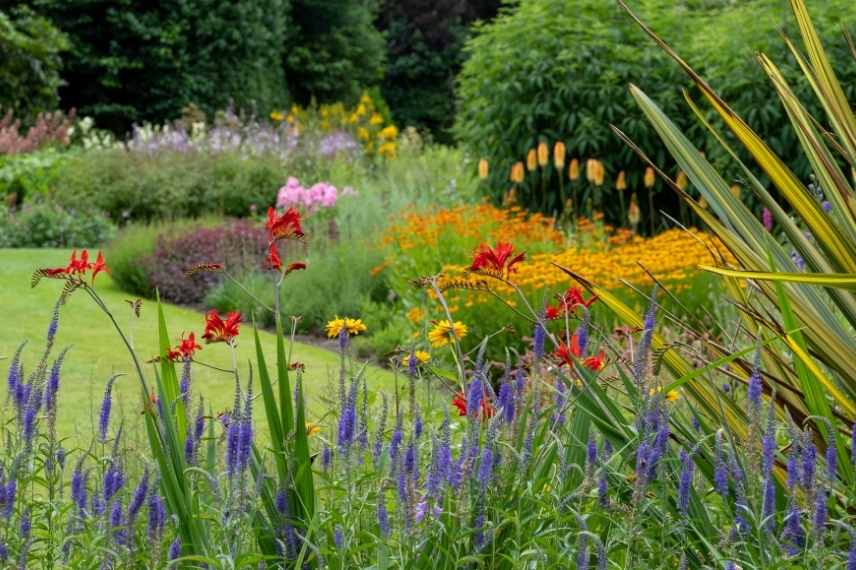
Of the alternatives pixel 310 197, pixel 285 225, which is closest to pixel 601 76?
pixel 310 197

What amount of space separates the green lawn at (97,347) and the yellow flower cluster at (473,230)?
963 mm

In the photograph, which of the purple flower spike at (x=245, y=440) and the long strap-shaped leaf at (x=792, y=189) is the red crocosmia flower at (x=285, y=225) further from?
the long strap-shaped leaf at (x=792, y=189)

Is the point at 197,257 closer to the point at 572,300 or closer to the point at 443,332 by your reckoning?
the point at 443,332

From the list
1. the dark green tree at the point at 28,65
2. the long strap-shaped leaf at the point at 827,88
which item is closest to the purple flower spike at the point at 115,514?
the long strap-shaped leaf at the point at 827,88

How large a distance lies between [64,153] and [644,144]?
9055mm

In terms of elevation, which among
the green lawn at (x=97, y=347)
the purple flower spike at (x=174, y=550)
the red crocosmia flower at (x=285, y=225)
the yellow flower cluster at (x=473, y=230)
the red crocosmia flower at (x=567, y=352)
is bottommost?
the green lawn at (x=97, y=347)

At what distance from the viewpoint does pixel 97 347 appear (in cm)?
775

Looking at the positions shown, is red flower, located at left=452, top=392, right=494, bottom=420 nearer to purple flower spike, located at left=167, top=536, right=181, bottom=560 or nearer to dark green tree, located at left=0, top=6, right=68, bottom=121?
purple flower spike, located at left=167, top=536, right=181, bottom=560

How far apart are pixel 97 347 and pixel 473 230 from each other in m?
2.55

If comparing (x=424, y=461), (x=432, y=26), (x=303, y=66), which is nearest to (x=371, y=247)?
(x=424, y=461)

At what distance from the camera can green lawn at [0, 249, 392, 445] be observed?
6.30m

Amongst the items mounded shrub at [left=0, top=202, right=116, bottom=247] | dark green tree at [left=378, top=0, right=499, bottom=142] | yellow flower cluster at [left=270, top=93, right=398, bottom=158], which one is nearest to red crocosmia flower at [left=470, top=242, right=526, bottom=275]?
mounded shrub at [left=0, top=202, right=116, bottom=247]

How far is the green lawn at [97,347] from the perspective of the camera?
630 cm

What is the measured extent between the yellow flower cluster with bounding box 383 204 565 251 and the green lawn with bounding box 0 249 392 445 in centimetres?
96
